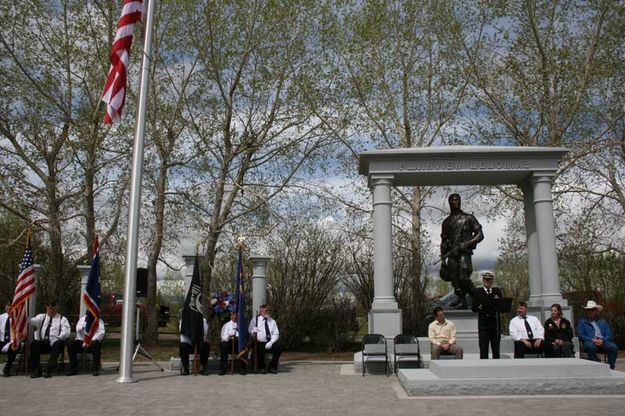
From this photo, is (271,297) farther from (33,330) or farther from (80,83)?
(80,83)

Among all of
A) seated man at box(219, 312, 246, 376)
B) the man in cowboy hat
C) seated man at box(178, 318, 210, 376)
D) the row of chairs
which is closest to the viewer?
the man in cowboy hat

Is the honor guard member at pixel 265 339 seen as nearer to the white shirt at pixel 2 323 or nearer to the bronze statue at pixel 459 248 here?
the bronze statue at pixel 459 248

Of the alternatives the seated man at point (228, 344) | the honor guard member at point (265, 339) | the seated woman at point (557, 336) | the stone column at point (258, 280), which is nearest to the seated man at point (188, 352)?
the seated man at point (228, 344)

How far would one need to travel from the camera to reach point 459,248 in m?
13.9

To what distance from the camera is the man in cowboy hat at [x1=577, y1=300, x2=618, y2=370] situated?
1170 cm

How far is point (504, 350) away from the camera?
13.2m

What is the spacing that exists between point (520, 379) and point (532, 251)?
6.83m

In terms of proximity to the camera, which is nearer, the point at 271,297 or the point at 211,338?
the point at 211,338

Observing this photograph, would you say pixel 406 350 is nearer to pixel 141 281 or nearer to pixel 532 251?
pixel 532 251

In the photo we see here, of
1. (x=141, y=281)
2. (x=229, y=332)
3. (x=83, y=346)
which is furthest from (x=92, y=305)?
(x=229, y=332)

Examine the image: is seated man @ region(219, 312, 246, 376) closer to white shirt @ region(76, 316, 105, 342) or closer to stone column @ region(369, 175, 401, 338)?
white shirt @ region(76, 316, 105, 342)

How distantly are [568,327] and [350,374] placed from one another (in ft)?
15.3

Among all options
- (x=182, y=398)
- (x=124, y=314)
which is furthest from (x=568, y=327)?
(x=124, y=314)

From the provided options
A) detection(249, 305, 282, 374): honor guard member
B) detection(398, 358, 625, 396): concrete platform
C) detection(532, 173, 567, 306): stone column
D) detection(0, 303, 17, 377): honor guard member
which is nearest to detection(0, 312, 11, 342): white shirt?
detection(0, 303, 17, 377): honor guard member
